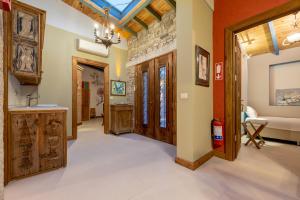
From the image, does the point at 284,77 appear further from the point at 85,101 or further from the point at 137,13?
the point at 85,101

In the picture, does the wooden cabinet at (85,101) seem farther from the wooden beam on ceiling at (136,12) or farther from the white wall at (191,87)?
the white wall at (191,87)

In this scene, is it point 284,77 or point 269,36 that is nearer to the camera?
point 269,36

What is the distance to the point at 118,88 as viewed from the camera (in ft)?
17.2

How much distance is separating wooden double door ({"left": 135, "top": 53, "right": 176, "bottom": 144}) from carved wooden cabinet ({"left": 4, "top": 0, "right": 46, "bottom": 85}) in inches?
110

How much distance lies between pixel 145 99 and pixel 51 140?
9.77 ft

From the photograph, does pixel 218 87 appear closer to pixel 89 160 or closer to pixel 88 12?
pixel 89 160

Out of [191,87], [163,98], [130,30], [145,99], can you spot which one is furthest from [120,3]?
[191,87]

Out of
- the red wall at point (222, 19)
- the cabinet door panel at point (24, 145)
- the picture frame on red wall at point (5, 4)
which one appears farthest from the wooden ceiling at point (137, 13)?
the cabinet door panel at point (24, 145)

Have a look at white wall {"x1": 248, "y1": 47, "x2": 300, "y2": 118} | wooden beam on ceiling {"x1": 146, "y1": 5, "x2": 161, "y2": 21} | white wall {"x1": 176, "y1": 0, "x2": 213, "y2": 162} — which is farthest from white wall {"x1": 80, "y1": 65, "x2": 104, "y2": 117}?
white wall {"x1": 248, "y1": 47, "x2": 300, "y2": 118}

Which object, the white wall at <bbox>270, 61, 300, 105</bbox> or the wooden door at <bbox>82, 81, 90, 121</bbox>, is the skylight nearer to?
the wooden door at <bbox>82, 81, 90, 121</bbox>

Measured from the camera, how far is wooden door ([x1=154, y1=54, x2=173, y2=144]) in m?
3.77

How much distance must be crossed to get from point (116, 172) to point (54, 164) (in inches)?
39.5

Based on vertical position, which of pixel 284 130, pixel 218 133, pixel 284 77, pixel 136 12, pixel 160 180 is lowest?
pixel 160 180

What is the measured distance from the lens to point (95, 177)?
6.57 feet
